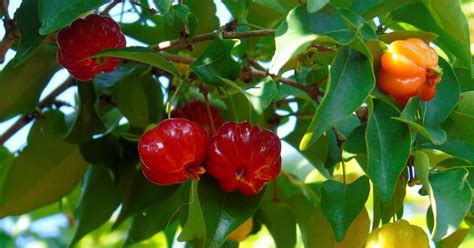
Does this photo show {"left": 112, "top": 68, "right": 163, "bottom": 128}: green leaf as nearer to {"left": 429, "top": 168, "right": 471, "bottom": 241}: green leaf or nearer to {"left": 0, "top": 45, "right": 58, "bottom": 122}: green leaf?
{"left": 0, "top": 45, "right": 58, "bottom": 122}: green leaf

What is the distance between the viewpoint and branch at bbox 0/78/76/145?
1662 millimetres

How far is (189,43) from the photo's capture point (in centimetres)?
135

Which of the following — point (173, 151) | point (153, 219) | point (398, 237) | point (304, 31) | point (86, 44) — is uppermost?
point (304, 31)

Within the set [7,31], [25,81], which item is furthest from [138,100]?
[7,31]

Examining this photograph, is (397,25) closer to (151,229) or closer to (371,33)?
(371,33)

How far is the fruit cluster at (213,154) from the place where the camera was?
1197 mm

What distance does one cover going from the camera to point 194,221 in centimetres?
119

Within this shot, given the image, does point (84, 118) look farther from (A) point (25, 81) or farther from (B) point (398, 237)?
(B) point (398, 237)

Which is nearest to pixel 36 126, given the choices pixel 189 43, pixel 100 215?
pixel 100 215

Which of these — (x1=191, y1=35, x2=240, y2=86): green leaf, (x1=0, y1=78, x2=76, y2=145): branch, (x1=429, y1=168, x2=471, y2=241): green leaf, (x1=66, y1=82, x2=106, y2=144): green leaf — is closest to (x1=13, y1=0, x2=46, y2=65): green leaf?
(x1=191, y1=35, x2=240, y2=86): green leaf

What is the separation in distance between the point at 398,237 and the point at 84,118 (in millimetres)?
603

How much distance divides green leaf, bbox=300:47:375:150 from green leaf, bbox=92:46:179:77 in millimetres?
229

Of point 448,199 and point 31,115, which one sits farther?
point 31,115

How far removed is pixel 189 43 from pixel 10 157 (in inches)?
22.4
